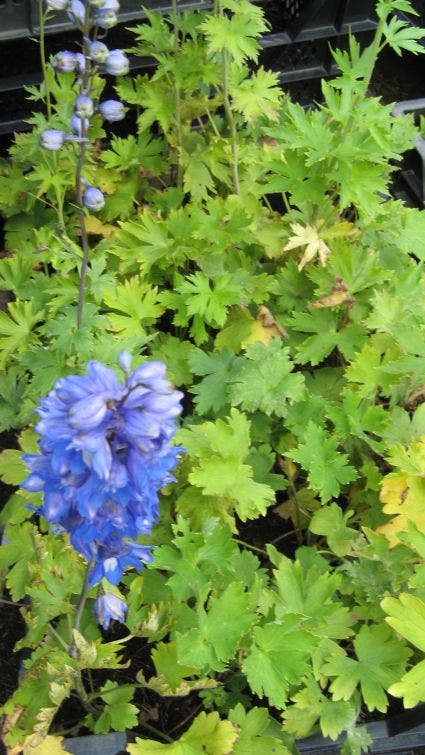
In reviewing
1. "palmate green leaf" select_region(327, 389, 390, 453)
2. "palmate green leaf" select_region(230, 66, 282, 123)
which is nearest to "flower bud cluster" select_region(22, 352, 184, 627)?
"palmate green leaf" select_region(327, 389, 390, 453)

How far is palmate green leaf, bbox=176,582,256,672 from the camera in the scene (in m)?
1.76

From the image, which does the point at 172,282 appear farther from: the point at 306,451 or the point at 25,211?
the point at 306,451

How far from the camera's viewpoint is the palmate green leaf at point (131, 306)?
2469 millimetres

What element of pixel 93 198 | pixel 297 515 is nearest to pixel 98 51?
pixel 93 198

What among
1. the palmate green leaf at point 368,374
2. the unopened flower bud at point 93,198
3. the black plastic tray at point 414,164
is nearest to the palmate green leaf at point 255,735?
the palmate green leaf at point 368,374

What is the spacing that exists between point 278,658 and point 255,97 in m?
1.83

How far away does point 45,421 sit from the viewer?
1.27 m

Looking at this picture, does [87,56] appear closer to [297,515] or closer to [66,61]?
[66,61]

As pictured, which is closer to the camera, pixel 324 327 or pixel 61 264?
pixel 61 264

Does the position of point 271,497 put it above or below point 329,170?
below

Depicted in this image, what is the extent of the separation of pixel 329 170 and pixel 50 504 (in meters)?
1.54

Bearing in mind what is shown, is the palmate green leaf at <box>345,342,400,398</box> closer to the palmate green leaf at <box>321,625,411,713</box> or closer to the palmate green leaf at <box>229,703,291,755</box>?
the palmate green leaf at <box>321,625,411,713</box>

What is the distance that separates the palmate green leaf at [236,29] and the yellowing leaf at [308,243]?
581mm

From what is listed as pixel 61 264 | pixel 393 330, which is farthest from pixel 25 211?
pixel 393 330
